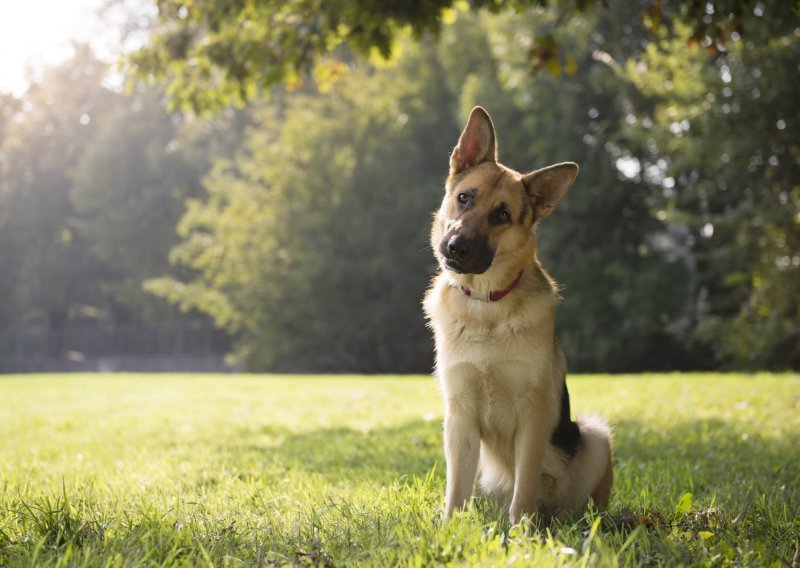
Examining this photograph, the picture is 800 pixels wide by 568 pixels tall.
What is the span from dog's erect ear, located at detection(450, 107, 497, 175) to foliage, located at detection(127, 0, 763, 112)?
12.0 ft

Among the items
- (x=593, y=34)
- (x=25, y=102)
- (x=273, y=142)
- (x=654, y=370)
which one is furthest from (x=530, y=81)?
(x=25, y=102)

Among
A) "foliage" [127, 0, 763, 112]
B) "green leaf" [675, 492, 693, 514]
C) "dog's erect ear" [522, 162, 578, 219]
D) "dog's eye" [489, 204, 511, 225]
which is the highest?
"foliage" [127, 0, 763, 112]

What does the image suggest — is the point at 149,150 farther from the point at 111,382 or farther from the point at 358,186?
the point at 111,382

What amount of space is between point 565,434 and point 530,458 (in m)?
0.44

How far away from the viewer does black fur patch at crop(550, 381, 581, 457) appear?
4.09 metres

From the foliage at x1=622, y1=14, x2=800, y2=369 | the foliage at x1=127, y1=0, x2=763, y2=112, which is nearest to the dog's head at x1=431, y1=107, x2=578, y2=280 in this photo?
the foliage at x1=127, y1=0, x2=763, y2=112

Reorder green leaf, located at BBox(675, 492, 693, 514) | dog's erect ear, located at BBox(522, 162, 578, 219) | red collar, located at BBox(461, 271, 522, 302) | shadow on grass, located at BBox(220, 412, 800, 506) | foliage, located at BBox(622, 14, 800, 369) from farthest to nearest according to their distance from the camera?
foliage, located at BBox(622, 14, 800, 369) < shadow on grass, located at BBox(220, 412, 800, 506) < dog's erect ear, located at BBox(522, 162, 578, 219) < red collar, located at BBox(461, 271, 522, 302) < green leaf, located at BBox(675, 492, 693, 514)

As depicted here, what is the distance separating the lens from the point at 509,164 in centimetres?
2645

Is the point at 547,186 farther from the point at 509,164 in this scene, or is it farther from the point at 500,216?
the point at 509,164

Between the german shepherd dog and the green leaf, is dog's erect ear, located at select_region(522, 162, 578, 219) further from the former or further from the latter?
the green leaf

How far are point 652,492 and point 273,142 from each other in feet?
95.5

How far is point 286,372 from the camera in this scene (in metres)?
31.3

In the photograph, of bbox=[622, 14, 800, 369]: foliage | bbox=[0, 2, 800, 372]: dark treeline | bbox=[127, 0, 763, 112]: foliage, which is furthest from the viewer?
bbox=[0, 2, 800, 372]: dark treeline

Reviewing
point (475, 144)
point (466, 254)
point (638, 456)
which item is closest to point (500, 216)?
point (466, 254)
